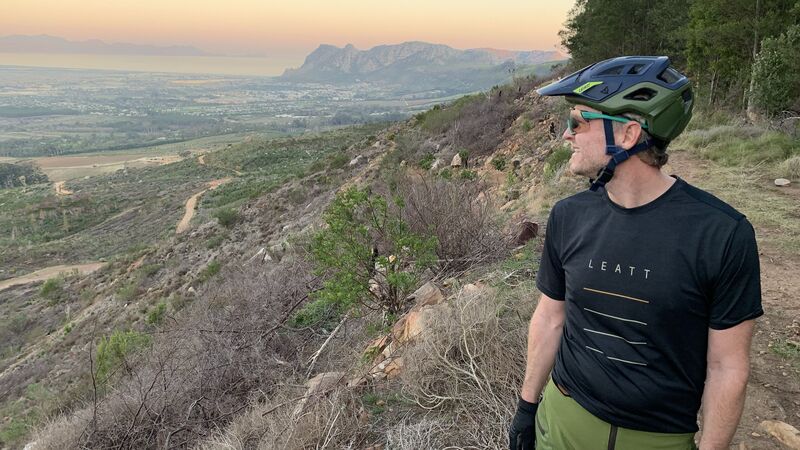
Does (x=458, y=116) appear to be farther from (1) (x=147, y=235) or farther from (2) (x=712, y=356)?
(1) (x=147, y=235)

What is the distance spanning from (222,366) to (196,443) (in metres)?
1.02

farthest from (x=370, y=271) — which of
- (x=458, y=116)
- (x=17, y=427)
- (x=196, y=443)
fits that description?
(x=458, y=116)

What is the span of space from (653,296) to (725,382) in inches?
12.9

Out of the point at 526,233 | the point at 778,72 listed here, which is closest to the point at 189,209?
the point at 526,233

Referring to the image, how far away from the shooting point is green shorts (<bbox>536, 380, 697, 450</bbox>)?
152cm

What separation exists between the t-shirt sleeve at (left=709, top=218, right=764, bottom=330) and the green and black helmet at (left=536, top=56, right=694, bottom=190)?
0.42m

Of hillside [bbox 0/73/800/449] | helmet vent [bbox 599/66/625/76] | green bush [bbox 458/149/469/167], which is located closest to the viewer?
helmet vent [bbox 599/66/625/76]

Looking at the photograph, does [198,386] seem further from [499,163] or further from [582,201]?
[499,163]

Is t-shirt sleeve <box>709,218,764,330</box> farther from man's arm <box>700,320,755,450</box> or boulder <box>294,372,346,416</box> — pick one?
boulder <box>294,372,346,416</box>

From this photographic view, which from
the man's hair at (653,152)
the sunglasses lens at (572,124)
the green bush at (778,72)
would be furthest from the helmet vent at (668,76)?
the green bush at (778,72)

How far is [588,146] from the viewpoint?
1.71m

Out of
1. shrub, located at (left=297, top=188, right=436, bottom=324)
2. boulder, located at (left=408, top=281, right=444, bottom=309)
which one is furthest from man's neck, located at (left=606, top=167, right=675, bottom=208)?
shrub, located at (left=297, top=188, right=436, bottom=324)

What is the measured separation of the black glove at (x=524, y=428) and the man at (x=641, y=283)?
0.37 feet

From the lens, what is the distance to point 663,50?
2223 centimetres
